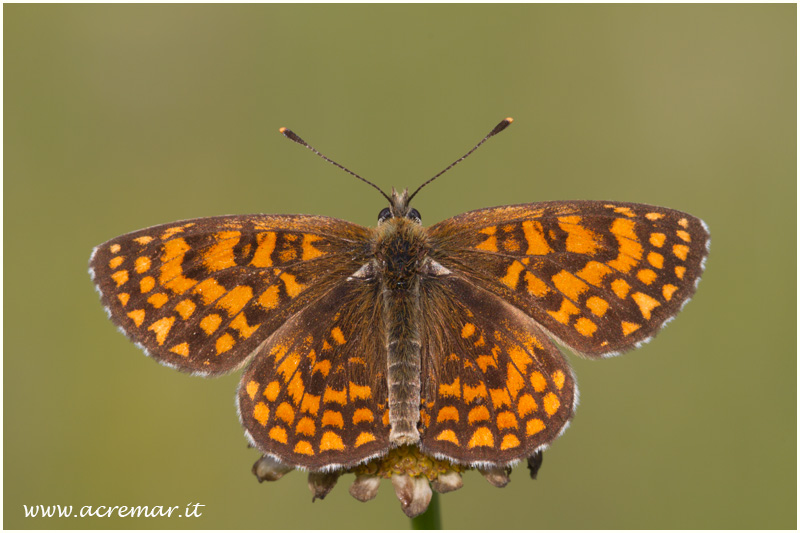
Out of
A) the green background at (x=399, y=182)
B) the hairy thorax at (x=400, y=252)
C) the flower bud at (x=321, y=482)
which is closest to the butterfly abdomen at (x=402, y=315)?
the hairy thorax at (x=400, y=252)

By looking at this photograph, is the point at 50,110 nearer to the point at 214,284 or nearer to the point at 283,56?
the point at 283,56

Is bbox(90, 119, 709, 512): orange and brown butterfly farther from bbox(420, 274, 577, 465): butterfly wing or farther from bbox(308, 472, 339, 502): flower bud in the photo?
bbox(308, 472, 339, 502): flower bud

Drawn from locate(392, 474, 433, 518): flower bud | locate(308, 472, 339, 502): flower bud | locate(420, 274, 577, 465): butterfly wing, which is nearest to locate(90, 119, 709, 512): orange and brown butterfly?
locate(420, 274, 577, 465): butterfly wing

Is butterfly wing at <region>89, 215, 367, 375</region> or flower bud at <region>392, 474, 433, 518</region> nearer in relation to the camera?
flower bud at <region>392, 474, 433, 518</region>

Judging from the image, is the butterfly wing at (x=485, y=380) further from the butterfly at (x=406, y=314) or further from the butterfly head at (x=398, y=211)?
the butterfly head at (x=398, y=211)

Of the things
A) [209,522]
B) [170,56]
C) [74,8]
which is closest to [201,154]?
[170,56]

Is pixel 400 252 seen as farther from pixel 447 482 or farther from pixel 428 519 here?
pixel 428 519
